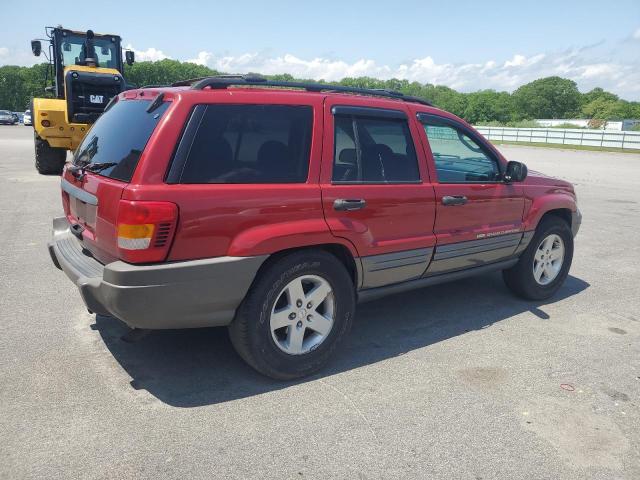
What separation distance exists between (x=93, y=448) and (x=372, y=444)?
1.43 meters

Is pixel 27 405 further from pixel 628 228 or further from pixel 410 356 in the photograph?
pixel 628 228

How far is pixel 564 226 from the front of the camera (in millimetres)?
5312

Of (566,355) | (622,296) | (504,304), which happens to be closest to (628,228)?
(622,296)

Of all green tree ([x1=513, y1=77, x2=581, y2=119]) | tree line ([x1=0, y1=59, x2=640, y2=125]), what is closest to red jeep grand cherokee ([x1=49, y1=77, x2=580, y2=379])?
tree line ([x1=0, y1=59, x2=640, y2=125])

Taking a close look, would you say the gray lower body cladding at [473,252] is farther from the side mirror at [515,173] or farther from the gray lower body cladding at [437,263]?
the side mirror at [515,173]

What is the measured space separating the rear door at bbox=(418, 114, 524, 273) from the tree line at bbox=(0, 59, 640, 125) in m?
85.0

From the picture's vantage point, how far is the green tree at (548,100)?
114 metres

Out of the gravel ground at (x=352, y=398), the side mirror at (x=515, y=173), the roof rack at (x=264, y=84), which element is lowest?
the gravel ground at (x=352, y=398)

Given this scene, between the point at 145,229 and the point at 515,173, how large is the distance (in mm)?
3227

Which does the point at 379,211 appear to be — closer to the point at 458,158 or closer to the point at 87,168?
the point at 458,158

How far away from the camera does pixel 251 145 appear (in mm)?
3273

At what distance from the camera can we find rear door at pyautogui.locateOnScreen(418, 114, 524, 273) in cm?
421

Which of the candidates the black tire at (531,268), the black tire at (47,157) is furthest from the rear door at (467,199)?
the black tire at (47,157)

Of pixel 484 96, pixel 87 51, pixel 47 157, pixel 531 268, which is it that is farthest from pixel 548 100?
A: pixel 531 268
